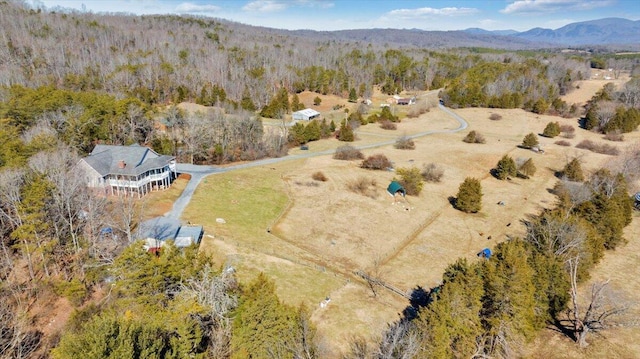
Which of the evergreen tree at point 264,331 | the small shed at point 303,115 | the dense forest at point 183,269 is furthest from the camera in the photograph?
the small shed at point 303,115

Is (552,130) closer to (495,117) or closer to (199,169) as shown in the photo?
(495,117)

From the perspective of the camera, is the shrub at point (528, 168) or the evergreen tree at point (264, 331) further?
the shrub at point (528, 168)

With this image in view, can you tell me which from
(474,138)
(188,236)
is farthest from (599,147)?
(188,236)

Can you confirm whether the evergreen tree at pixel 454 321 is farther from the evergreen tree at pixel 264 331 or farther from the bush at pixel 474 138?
the bush at pixel 474 138

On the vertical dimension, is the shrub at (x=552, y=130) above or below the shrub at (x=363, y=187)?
above

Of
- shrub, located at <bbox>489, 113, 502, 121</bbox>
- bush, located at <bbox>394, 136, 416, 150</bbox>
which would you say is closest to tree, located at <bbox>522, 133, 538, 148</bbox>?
bush, located at <bbox>394, 136, 416, 150</bbox>

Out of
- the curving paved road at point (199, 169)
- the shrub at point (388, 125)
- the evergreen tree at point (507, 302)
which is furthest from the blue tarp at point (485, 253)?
the shrub at point (388, 125)

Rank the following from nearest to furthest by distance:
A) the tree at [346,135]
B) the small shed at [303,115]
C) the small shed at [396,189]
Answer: the small shed at [396,189] → the tree at [346,135] → the small shed at [303,115]
